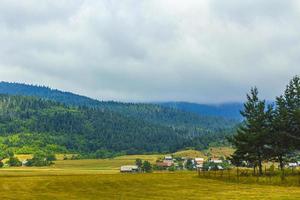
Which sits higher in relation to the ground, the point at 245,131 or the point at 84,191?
the point at 245,131

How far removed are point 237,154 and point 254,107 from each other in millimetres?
10330

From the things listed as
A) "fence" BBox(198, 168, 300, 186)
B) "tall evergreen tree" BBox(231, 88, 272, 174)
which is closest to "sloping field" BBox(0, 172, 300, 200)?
"fence" BBox(198, 168, 300, 186)

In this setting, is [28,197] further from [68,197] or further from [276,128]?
[276,128]

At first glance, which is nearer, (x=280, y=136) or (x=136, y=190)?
(x=136, y=190)

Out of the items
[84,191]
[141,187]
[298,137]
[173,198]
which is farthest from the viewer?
[298,137]

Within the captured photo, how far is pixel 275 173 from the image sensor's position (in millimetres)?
94875

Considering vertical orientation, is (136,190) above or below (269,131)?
below

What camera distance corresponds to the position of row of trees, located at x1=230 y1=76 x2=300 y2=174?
303 feet

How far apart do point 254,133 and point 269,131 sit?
130 inches

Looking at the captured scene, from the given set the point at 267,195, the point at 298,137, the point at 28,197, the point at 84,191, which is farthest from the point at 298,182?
the point at 28,197

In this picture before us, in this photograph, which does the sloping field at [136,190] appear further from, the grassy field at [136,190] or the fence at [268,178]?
the fence at [268,178]

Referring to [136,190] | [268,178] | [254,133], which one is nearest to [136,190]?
[136,190]

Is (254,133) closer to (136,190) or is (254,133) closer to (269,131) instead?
(269,131)

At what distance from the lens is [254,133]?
306 ft
